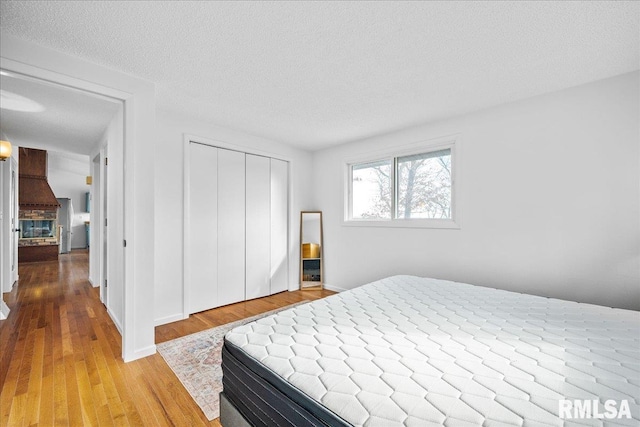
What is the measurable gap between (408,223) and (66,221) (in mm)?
11462

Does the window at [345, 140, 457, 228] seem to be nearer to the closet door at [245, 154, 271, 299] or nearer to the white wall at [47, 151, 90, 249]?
the closet door at [245, 154, 271, 299]

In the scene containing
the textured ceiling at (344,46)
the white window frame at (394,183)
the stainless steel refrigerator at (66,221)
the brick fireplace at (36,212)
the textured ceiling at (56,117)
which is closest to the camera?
the textured ceiling at (344,46)

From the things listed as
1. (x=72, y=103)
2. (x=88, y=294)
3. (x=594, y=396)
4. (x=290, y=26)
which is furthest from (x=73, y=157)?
(x=594, y=396)

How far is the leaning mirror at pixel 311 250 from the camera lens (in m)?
4.56

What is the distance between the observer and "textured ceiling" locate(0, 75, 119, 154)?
2396mm

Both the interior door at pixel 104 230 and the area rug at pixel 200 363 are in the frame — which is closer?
the area rug at pixel 200 363

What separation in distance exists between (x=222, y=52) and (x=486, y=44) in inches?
71.1

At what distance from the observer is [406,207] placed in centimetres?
368

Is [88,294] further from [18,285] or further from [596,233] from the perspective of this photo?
[596,233]

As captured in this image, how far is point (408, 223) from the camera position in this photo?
352 centimetres

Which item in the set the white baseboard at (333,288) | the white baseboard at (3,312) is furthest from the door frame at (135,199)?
the white baseboard at (333,288)

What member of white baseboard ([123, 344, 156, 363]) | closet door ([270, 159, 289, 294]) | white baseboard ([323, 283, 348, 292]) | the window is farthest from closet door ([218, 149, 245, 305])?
the window

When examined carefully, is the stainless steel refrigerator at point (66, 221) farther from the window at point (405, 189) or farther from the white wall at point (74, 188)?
the window at point (405, 189)

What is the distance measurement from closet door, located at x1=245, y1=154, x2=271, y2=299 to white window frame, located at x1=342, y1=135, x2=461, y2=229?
1.22 metres
